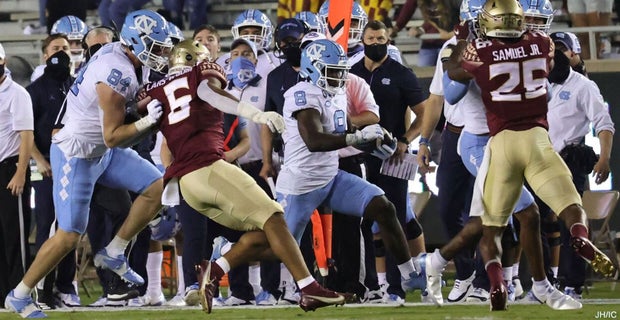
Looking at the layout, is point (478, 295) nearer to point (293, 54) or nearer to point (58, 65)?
point (293, 54)

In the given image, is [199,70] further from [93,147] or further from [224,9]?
[224,9]

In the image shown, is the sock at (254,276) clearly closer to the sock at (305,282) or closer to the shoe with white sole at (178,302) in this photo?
the shoe with white sole at (178,302)

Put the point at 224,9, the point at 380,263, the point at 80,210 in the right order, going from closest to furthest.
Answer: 1. the point at 80,210
2. the point at 380,263
3. the point at 224,9

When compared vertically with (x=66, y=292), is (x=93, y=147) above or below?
Result: above

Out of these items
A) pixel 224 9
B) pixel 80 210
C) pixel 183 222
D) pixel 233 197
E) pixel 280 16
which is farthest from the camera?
pixel 224 9

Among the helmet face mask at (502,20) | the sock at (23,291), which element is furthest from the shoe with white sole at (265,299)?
the helmet face mask at (502,20)

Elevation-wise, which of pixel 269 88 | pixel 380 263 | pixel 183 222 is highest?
pixel 269 88

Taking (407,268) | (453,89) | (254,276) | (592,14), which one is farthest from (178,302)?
(592,14)

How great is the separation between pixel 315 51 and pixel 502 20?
4.20ft

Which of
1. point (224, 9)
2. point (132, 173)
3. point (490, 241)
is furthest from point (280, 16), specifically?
point (490, 241)

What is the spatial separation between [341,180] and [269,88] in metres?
1.22

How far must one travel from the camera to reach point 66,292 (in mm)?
10703

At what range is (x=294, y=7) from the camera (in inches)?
554

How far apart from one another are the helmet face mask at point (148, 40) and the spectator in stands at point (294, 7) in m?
4.87
